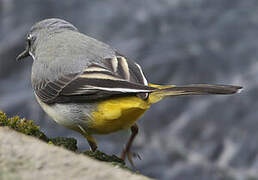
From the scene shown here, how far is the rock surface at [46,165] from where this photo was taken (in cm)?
374

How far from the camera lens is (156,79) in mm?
14188

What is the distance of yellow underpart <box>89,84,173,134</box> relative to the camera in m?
5.62

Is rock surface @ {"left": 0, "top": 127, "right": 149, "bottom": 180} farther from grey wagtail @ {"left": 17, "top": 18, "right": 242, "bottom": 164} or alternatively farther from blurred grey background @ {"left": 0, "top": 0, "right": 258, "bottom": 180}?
blurred grey background @ {"left": 0, "top": 0, "right": 258, "bottom": 180}

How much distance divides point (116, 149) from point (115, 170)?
27.4 ft

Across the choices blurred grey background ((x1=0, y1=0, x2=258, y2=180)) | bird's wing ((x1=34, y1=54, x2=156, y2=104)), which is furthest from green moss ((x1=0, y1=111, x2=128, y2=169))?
blurred grey background ((x1=0, y1=0, x2=258, y2=180))

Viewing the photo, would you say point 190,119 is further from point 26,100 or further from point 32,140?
point 32,140

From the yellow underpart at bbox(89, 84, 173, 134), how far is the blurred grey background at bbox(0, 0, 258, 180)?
18.8 ft

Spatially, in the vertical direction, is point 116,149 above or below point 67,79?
below

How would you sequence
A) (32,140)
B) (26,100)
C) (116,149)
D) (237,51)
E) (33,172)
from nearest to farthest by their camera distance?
(33,172) → (32,140) → (116,149) → (26,100) → (237,51)

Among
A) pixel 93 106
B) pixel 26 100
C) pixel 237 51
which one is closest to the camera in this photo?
pixel 93 106

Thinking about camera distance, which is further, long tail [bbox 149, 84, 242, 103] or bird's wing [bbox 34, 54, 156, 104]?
bird's wing [bbox 34, 54, 156, 104]

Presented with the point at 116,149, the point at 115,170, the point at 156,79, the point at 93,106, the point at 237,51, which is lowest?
the point at 116,149

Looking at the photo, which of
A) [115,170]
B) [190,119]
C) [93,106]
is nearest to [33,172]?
[115,170]

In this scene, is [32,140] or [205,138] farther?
[205,138]
